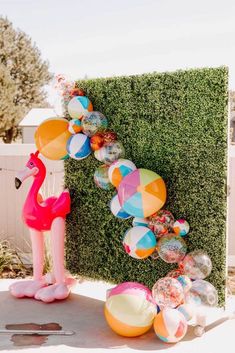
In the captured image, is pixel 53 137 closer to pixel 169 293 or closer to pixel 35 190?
pixel 35 190

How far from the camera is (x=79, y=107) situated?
18.1ft

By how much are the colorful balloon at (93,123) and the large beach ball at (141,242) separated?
3.81 ft

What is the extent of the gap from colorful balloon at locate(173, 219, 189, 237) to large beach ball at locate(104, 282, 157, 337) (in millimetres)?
690

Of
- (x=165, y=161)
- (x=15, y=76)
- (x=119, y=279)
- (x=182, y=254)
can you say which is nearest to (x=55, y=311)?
(x=119, y=279)

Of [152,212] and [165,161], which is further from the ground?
[165,161]

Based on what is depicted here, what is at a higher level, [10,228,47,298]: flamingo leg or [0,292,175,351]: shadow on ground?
[10,228,47,298]: flamingo leg

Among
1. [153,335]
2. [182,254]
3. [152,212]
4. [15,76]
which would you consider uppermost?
[15,76]

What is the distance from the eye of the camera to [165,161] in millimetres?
5137

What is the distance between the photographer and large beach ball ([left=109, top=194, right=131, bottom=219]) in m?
5.18

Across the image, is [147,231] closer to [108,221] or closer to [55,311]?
[108,221]

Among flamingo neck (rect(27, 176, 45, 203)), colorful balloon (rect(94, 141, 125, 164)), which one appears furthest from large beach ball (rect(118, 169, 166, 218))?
flamingo neck (rect(27, 176, 45, 203))

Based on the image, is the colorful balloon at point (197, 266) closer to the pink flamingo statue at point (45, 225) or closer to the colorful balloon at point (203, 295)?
the colorful balloon at point (203, 295)

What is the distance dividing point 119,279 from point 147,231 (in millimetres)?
1020

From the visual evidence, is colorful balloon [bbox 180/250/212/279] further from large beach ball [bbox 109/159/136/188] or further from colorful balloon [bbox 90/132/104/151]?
colorful balloon [bbox 90/132/104/151]
